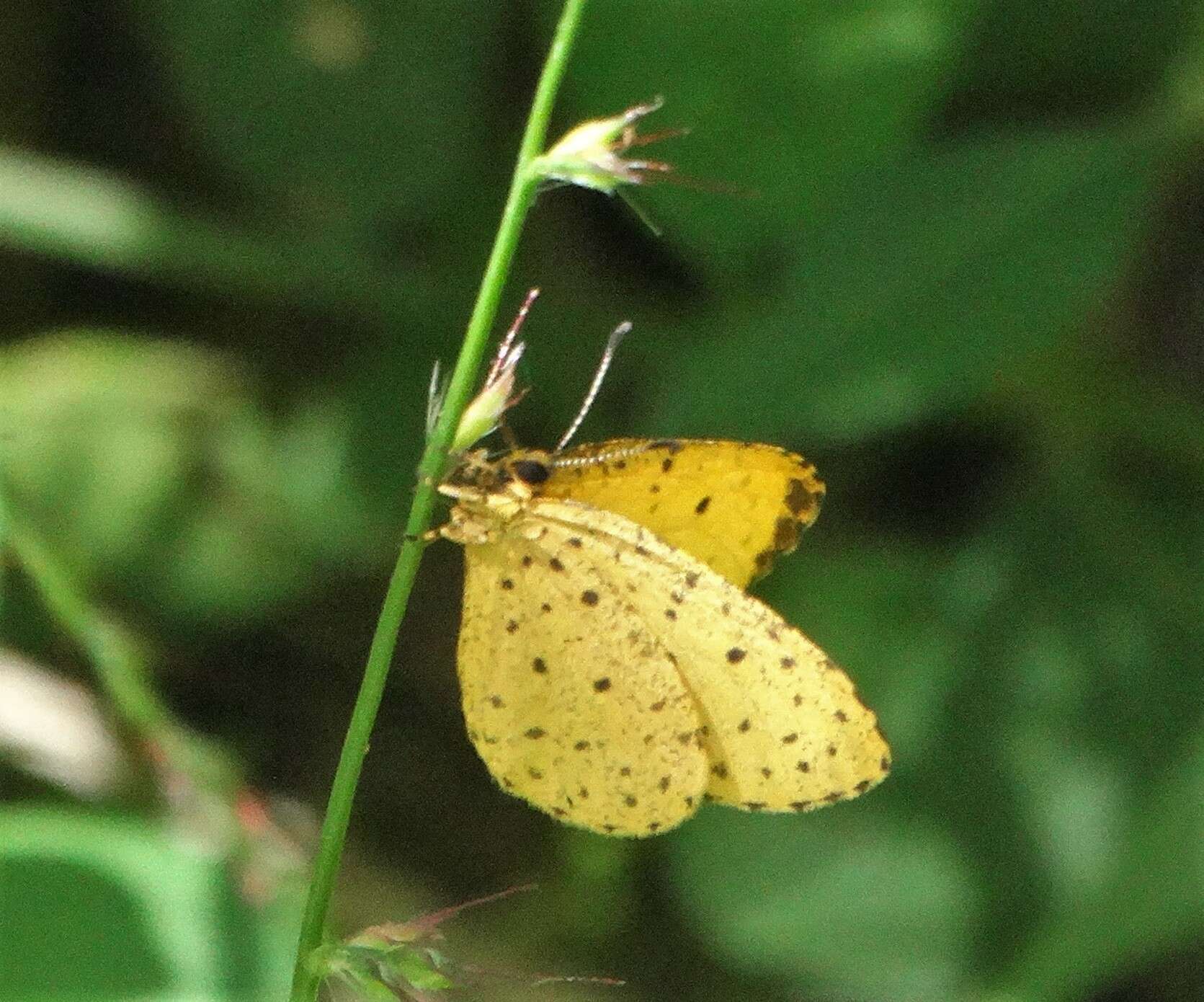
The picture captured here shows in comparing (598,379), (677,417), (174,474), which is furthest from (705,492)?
(174,474)

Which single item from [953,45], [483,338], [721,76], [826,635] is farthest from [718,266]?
[483,338]

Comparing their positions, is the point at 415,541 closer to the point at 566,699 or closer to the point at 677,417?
the point at 566,699

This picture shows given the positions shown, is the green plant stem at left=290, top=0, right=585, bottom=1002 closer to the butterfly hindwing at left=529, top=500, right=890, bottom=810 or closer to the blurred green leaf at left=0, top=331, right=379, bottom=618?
the butterfly hindwing at left=529, top=500, right=890, bottom=810

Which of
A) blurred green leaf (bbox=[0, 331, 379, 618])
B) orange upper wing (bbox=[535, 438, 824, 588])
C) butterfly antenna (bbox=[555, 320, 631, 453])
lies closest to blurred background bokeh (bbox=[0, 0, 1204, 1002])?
blurred green leaf (bbox=[0, 331, 379, 618])

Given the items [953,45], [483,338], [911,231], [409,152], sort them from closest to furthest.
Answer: [483,338] → [953,45] → [911,231] → [409,152]

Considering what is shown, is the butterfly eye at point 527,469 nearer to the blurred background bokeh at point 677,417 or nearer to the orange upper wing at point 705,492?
the orange upper wing at point 705,492

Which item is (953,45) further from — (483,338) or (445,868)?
(445,868)
